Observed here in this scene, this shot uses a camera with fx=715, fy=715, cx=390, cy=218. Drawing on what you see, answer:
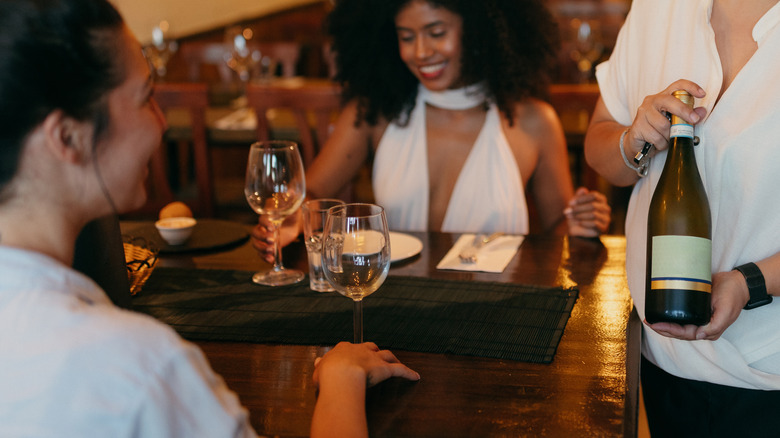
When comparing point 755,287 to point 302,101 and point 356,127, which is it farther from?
point 302,101

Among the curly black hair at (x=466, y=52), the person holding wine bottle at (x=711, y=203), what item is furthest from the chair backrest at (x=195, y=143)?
the person holding wine bottle at (x=711, y=203)

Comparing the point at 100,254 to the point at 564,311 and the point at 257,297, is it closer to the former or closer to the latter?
the point at 257,297

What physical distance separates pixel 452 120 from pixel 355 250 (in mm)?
1304

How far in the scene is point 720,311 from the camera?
1028mm

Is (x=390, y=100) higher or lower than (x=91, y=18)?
lower

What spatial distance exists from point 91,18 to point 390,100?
1.61 meters

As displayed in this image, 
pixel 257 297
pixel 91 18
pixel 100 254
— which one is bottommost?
pixel 257 297

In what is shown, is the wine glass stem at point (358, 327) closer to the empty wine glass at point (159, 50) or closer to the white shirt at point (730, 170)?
the white shirt at point (730, 170)

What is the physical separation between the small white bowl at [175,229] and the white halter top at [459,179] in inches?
26.3

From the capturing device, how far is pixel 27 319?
0.59 m

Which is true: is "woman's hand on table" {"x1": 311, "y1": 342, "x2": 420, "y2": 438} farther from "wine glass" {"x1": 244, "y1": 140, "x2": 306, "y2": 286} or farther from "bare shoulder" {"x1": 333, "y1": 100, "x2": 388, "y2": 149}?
"bare shoulder" {"x1": 333, "y1": 100, "x2": 388, "y2": 149}

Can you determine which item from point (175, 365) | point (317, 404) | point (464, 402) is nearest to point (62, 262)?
point (175, 365)

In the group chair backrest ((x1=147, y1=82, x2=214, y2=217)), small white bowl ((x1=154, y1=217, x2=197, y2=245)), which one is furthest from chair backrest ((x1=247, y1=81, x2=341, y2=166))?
small white bowl ((x1=154, y1=217, x2=197, y2=245))

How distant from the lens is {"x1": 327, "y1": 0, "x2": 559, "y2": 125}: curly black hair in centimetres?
216
